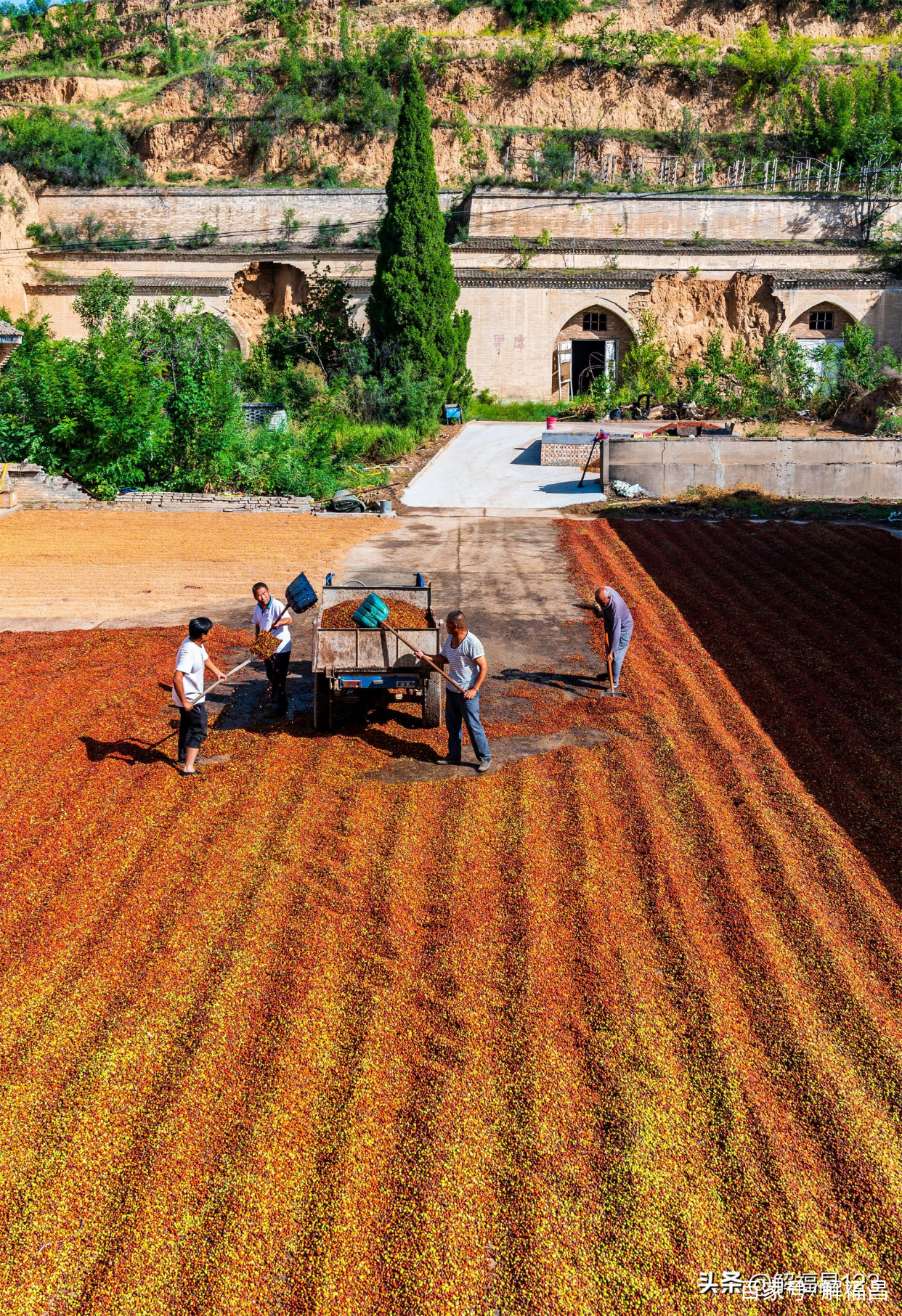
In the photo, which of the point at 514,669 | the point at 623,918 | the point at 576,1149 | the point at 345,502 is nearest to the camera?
the point at 576,1149

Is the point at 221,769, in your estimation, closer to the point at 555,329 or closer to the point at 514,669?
the point at 514,669

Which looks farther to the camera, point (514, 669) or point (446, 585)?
point (446, 585)

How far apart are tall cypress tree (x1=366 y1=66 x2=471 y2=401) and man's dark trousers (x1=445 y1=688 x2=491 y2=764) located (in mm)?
25078

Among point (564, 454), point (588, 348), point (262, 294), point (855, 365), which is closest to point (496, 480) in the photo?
point (564, 454)

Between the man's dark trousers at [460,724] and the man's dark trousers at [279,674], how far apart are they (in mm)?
2128

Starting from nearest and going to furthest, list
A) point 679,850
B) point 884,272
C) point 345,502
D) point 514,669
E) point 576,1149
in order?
point 576,1149, point 679,850, point 514,669, point 345,502, point 884,272

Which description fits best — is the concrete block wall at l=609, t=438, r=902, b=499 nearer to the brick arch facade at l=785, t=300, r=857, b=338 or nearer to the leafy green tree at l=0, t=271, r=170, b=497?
the leafy green tree at l=0, t=271, r=170, b=497

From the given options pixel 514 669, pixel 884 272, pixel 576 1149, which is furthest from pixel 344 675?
pixel 884 272

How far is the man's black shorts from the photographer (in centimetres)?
948

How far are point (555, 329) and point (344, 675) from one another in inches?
1283

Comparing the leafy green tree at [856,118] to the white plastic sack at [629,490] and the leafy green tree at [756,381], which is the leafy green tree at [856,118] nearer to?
the leafy green tree at [756,381]

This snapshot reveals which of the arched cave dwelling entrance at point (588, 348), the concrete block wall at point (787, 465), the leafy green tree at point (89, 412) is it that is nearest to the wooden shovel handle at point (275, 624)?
the leafy green tree at point (89, 412)

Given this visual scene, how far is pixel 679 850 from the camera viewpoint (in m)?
8.45

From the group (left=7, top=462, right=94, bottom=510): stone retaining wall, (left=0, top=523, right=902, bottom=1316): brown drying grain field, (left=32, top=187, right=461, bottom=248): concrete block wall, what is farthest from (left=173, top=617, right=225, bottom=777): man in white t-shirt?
(left=32, top=187, right=461, bottom=248): concrete block wall
